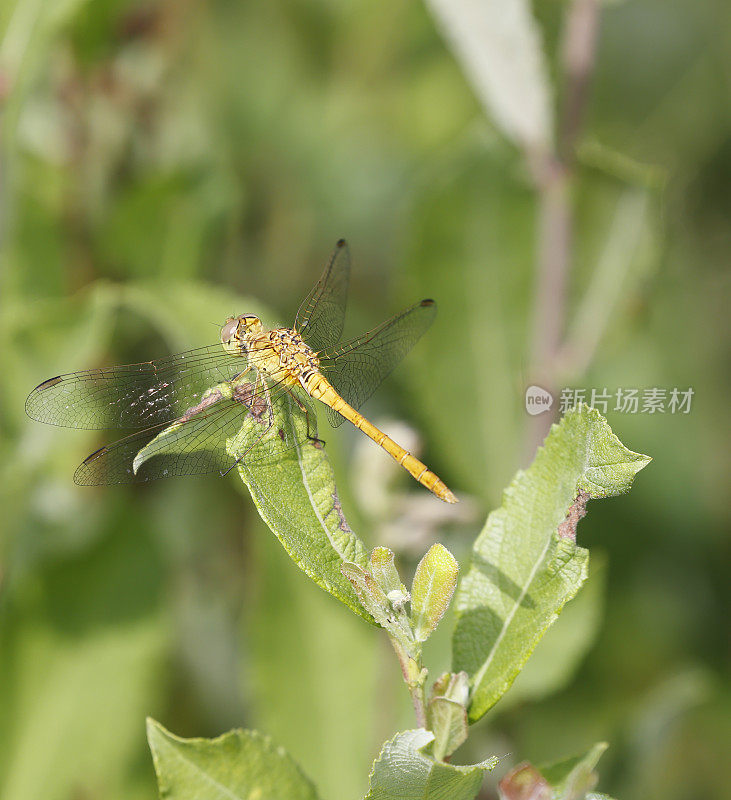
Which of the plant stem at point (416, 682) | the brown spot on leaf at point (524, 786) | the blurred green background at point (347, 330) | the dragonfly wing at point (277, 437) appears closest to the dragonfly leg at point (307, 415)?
the dragonfly wing at point (277, 437)

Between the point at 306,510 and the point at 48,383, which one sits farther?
the point at 48,383

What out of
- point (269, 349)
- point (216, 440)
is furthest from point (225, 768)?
point (269, 349)

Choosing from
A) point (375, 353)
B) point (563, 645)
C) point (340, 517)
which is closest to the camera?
point (340, 517)

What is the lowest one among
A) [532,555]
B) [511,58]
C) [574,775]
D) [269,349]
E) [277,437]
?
[574,775]

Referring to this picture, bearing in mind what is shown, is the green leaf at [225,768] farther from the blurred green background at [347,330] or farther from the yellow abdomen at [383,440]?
the yellow abdomen at [383,440]

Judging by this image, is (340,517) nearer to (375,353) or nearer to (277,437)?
(277,437)

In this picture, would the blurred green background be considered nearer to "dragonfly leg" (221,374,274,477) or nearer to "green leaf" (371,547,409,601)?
"dragonfly leg" (221,374,274,477)

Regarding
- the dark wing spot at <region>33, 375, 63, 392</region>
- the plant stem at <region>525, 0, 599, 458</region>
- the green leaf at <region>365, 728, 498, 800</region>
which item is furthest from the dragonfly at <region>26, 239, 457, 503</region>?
the green leaf at <region>365, 728, 498, 800</region>
